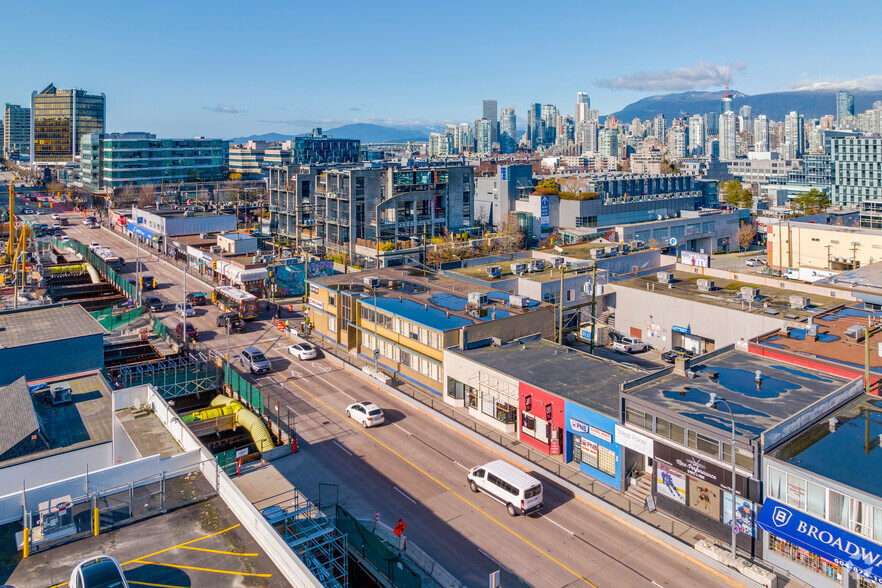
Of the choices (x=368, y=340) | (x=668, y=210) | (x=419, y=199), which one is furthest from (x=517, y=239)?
(x=368, y=340)

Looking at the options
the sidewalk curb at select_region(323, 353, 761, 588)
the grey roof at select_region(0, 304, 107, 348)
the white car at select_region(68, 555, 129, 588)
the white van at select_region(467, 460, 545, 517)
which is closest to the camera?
the white car at select_region(68, 555, 129, 588)

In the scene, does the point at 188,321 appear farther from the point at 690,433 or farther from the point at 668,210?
the point at 668,210

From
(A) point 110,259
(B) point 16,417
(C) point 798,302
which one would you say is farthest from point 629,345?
(A) point 110,259

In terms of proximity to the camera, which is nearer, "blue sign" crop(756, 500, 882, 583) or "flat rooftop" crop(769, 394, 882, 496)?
"blue sign" crop(756, 500, 882, 583)

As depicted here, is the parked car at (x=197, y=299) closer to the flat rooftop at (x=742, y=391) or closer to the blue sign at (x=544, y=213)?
the flat rooftop at (x=742, y=391)

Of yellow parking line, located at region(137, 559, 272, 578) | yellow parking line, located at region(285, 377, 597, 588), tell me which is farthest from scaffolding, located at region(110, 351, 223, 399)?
yellow parking line, located at region(137, 559, 272, 578)

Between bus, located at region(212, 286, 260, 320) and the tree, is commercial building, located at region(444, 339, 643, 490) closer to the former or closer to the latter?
bus, located at region(212, 286, 260, 320)
